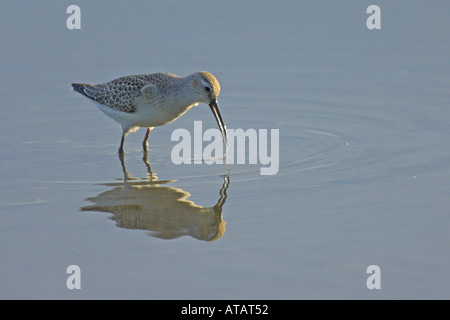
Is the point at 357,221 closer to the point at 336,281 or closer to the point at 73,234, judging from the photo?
the point at 336,281

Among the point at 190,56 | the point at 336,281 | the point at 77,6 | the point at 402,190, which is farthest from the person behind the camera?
the point at 77,6

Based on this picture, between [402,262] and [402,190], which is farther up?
[402,190]

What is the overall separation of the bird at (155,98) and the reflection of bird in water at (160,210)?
1.44 m

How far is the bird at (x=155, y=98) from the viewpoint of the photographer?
10656 millimetres

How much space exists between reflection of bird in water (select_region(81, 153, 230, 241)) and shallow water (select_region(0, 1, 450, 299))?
3 cm

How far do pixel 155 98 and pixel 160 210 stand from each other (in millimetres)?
2565

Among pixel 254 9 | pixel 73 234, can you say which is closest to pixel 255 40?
pixel 254 9

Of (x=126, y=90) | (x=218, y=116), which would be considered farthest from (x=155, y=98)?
(x=218, y=116)

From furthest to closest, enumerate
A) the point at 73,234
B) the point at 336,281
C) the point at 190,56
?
the point at 190,56 < the point at 73,234 < the point at 336,281

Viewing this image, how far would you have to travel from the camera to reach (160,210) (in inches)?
344

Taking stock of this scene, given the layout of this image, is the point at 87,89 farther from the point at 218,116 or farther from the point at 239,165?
the point at 239,165

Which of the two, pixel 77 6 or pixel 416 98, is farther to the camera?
pixel 77 6

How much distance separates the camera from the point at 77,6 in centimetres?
1495

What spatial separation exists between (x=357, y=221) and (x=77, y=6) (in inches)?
339
